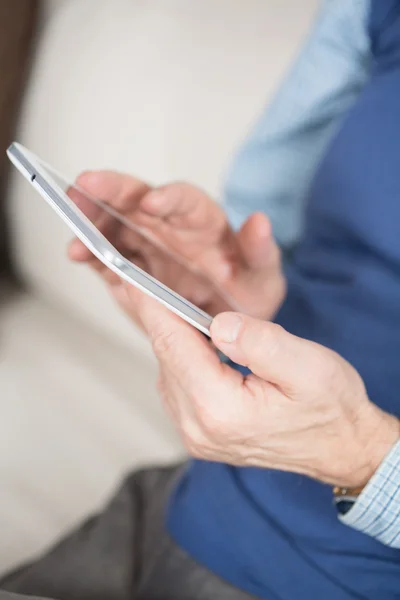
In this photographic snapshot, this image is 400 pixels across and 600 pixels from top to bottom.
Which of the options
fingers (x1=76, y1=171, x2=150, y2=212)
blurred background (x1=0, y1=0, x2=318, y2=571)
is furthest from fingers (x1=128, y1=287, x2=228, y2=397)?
blurred background (x1=0, y1=0, x2=318, y2=571)

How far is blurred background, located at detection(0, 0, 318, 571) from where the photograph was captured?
0.70 m

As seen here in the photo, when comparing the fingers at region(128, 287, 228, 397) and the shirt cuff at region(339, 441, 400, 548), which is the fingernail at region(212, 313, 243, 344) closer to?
the fingers at region(128, 287, 228, 397)

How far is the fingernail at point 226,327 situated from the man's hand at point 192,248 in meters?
0.12

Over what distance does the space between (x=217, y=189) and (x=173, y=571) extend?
1.39 feet

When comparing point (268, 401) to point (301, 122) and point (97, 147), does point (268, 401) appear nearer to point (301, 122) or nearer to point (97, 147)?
point (301, 122)

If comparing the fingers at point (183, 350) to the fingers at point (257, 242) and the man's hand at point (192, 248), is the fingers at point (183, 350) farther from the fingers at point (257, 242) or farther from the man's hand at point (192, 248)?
the fingers at point (257, 242)

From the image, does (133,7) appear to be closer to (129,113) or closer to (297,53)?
(129,113)

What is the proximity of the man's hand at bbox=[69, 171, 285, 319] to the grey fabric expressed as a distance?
225 millimetres

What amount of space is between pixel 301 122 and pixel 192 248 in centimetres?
20

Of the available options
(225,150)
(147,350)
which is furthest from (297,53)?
(147,350)

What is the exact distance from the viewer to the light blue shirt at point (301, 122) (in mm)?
610

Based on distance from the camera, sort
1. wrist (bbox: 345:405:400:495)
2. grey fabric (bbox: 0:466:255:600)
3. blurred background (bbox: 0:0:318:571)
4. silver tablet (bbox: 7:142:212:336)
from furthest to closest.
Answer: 1. blurred background (bbox: 0:0:318:571)
2. grey fabric (bbox: 0:466:255:600)
3. wrist (bbox: 345:405:400:495)
4. silver tablet (bbox: 7:142:212:336)

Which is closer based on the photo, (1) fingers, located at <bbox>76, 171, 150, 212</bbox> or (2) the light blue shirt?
(1) fingers, located at <bbox>76, 171, 150, 212</bbox>

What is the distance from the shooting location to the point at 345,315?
0.53 m
